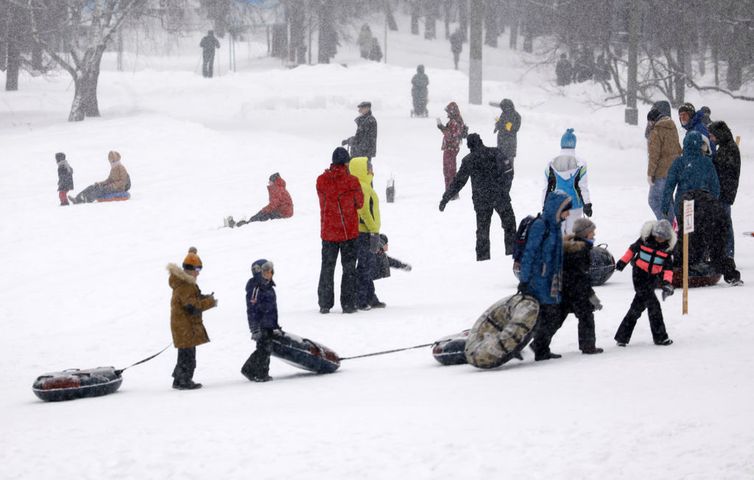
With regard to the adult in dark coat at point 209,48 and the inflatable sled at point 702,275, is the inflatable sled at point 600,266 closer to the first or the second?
the inflatable sled at point 702,275

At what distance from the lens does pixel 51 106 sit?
42031 millimetres

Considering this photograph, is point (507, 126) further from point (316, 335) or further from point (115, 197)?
point (316, 335)

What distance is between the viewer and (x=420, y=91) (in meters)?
35.5

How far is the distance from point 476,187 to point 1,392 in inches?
261

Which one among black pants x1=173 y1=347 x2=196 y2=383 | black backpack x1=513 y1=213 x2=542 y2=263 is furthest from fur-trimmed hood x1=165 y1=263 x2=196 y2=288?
black backpack x1=513 y1=213 x2=542 y2=263

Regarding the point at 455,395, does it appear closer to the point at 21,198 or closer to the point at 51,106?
the point at 21,198

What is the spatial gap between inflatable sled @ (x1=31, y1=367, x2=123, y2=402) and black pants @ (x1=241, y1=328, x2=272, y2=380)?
3.73ft

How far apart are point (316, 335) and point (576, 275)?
10.8 feet

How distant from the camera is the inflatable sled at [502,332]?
10.1 metres

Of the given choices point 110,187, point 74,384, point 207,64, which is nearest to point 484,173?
point 74,384

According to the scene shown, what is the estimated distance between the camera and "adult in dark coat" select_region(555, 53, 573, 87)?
5099 centimetres

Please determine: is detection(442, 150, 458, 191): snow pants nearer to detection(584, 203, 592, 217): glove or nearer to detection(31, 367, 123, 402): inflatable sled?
detection(584, 203, 592, 217): glove

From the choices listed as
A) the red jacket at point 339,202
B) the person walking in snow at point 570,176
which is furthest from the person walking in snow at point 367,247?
the person walking in snow at point 570,176

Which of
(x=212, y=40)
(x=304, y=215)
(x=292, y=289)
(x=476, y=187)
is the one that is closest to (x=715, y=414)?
(x=476, y=187)
